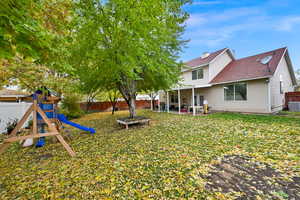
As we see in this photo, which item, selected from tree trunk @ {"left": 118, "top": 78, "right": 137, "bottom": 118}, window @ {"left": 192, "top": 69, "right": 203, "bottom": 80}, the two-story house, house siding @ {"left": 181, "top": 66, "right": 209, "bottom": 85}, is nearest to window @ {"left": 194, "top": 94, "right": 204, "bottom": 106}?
the two-story house

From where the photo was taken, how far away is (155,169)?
3.14 meters

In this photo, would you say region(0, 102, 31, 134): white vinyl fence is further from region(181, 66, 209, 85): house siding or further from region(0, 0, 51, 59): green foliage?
region(181, 66, 209, 85): house siding

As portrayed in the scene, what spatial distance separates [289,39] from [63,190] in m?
21.3

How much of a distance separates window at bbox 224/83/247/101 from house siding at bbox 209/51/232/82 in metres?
2.23

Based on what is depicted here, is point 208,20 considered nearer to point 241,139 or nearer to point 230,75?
point 230,75

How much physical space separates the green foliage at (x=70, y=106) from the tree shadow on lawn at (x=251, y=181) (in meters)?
14.4

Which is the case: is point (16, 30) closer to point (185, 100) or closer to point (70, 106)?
point (70, 106)

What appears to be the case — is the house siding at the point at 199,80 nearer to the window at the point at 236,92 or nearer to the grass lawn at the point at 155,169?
the window at the point at 236,92

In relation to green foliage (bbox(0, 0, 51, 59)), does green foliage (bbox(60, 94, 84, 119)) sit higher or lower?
lower

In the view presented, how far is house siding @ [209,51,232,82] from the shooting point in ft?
45.6

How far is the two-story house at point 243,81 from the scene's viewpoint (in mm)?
10453

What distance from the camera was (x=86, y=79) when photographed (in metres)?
7.30

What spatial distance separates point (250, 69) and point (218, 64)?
10.6ft

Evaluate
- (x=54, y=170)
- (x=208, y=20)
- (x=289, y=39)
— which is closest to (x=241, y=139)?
(x=54, y=170)
